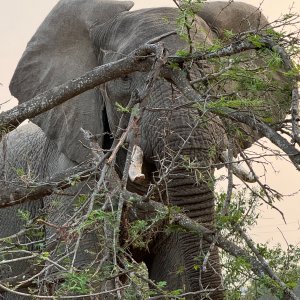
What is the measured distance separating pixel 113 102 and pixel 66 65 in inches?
32.1

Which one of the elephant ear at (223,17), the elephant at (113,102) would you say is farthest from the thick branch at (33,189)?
the elephant ear at (223,17)

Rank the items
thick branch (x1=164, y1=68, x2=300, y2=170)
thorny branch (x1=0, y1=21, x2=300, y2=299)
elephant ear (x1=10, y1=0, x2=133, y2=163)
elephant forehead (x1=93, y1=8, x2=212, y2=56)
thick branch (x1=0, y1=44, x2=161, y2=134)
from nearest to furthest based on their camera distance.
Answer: thick branch (x1=164, y1=68, x2=300, y2=170) < thorny branch (x1=0, y1=21, x2=300, y2=299) < thick branch (x1=0, y1=44, x2=161, y2=134) < elephant forehead (x1=93, y1=8, x2=212, y2=56) < elephant ear (x1=10, y1=0, x2=133, y2=163)

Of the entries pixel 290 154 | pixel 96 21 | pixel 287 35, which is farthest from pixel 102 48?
pixel 290 154

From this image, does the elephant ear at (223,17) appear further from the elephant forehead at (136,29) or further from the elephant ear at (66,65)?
the elephant ear at (66,65)

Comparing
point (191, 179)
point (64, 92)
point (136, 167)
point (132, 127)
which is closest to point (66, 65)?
point (136, 167)

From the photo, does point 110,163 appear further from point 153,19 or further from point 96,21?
point 96,21

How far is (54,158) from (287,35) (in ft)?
10.7

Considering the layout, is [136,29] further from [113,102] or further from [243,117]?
[243,117]

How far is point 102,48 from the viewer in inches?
279

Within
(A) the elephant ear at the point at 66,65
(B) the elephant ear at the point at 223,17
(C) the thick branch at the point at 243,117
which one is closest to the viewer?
(C) the thick branch at the point at 243,117

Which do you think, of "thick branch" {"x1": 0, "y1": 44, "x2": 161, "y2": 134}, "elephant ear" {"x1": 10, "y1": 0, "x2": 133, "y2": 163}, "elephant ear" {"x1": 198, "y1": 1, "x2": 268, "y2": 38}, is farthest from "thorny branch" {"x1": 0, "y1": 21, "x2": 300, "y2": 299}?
"elephant ear" {"x1": 198, "y1": 1, "x2": 268, "y2": 38}

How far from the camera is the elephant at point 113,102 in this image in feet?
19.3

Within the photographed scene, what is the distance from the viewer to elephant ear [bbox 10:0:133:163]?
7.02 m

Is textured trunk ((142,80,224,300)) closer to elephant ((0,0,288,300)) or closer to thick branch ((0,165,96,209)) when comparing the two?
elephant ((0,0,288,300))
